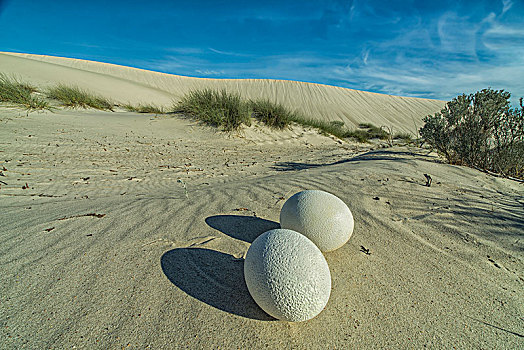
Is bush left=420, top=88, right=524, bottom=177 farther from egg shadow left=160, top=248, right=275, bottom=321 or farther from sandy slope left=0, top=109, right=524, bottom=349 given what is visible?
egg shadow left=160, top=248, right=275, bottom=321

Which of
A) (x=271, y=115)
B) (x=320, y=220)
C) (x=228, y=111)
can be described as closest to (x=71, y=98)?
(x=228, y=111)

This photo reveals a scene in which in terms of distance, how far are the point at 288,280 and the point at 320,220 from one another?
854 millimetres

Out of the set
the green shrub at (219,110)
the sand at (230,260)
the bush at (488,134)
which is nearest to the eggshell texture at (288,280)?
the sand at (230,260)

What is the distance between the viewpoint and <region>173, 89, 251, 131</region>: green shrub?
904cm

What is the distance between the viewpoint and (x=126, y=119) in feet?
29.5

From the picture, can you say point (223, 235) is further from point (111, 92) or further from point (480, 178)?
point (111, 92)

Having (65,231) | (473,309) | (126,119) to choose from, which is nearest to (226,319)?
(473,309)

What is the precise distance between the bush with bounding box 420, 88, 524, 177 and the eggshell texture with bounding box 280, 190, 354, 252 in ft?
14.6

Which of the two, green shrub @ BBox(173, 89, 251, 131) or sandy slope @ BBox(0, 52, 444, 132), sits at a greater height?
sandy slope @ BBox(0, 52, 444, 132)

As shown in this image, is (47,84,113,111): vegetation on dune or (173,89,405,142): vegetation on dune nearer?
(173,89,405,142): vegetation on dune

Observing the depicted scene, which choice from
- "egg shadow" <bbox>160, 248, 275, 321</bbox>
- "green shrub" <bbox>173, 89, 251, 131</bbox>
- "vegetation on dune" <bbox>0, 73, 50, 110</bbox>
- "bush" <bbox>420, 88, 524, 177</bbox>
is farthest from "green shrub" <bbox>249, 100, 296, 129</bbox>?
"egg shadow" <bbox>160, 248, 275, 321</bbox>

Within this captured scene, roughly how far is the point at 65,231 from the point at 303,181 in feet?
11.3

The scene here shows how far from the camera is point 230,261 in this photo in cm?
225

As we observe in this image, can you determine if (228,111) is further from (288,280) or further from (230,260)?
(288,280)
